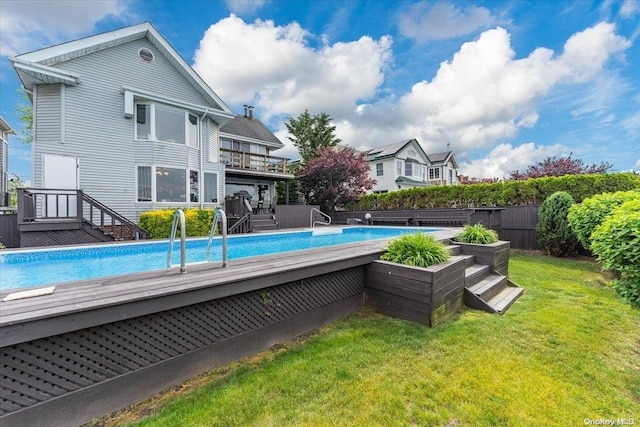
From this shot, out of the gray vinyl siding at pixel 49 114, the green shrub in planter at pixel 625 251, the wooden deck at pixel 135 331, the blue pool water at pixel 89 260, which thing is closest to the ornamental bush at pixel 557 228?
the green shrub in planter at pixel 625 251

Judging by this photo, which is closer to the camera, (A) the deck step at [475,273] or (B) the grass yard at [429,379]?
(B) the grass yard at [429,379]

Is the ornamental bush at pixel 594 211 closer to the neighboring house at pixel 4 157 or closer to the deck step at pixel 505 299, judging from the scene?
the deck step at pixel 505 299

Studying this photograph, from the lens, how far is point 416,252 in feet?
14.4

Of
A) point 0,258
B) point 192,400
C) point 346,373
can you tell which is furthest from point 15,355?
point 0,258

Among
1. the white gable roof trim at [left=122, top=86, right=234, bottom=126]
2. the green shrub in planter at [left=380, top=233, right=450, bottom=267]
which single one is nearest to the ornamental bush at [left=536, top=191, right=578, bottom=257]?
the green shrub in planter at [left=380, top=233, right=450, bottom=267]

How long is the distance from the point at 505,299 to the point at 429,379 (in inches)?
120

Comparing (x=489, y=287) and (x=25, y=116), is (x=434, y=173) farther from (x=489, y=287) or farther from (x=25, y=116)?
(x=25, y=116)

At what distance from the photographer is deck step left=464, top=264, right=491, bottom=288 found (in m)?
4.88

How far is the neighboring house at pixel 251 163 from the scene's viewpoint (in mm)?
16188

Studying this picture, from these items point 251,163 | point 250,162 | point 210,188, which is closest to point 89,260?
point 210,188

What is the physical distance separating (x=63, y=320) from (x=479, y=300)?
199 inches

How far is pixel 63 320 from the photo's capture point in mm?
2020

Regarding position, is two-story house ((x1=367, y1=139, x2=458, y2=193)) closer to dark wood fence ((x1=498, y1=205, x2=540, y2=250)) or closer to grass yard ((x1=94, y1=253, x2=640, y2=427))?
dark wood fence ((x1=498, y1=205, x2=540, y2=250))

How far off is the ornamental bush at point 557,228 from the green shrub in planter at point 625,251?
6937mm
